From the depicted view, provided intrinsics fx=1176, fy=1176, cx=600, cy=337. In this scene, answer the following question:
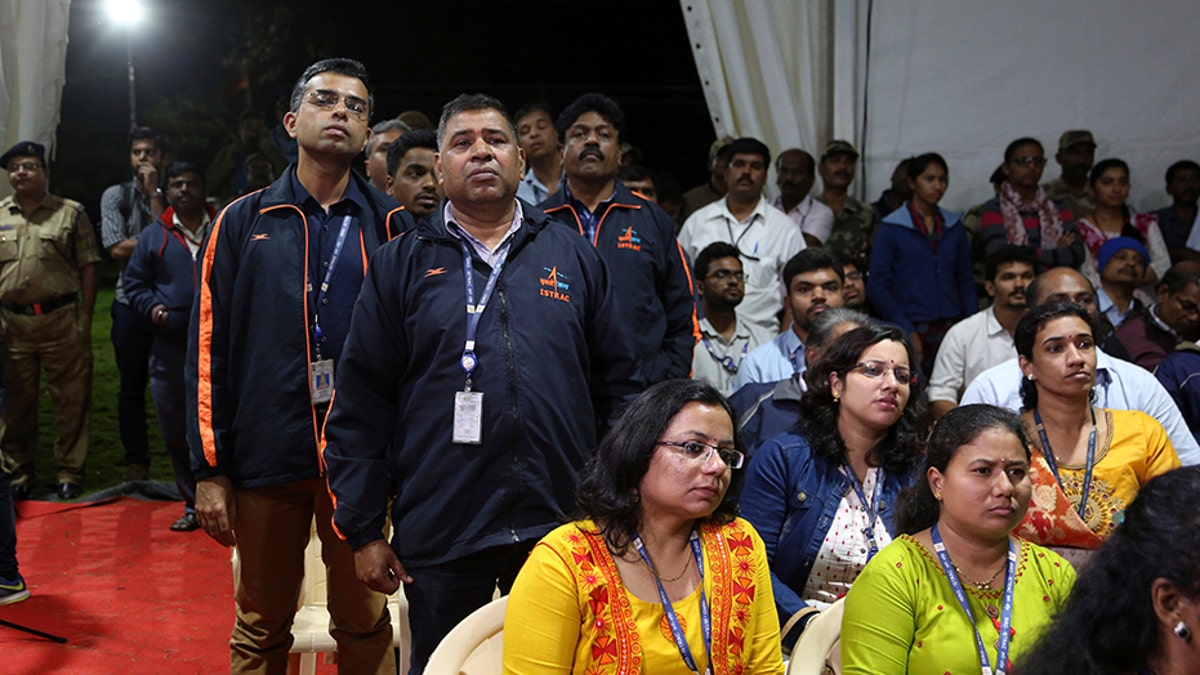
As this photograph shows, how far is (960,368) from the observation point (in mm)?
4758

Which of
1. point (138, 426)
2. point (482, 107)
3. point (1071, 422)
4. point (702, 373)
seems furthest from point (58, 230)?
point (1071, 422)

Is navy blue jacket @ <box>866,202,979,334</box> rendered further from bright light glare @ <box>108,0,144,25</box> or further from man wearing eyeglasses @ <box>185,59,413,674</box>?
bright light glare @ <box>108,0,144,25</box>

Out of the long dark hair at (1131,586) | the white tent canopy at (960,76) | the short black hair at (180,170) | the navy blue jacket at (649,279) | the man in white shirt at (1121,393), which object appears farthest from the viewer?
the white tent canopy at (960,76)

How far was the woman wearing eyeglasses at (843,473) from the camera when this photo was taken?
292cm

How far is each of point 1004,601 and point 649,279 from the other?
5.40 ft

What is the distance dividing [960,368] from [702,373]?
1.06m

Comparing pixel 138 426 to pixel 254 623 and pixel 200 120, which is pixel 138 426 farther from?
pixel 200 120

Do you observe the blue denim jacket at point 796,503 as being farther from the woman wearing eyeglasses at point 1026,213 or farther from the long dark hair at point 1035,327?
the woman wearing eyeglasses at point 1026,213

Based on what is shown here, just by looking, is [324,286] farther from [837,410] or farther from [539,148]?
[539,148]

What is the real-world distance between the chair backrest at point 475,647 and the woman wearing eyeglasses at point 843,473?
2.87ft

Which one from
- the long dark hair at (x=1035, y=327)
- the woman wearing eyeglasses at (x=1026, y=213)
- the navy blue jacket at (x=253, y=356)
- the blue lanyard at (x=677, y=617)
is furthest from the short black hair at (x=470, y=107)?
the woman wearing eyeglasses at (x=1026, y=213)

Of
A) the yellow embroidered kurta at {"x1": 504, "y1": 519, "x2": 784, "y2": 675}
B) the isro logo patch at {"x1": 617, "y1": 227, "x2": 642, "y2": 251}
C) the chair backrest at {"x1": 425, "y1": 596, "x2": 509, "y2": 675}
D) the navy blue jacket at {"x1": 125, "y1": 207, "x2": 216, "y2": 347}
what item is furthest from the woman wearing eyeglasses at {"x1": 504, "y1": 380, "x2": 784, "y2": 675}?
the navy blue jacket at {"x1": 125, "y1": 207, "x2": 216, "y2": 347}

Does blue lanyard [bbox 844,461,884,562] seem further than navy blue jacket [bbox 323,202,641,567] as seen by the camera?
Yes

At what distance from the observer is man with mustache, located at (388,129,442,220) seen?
4039 mm
